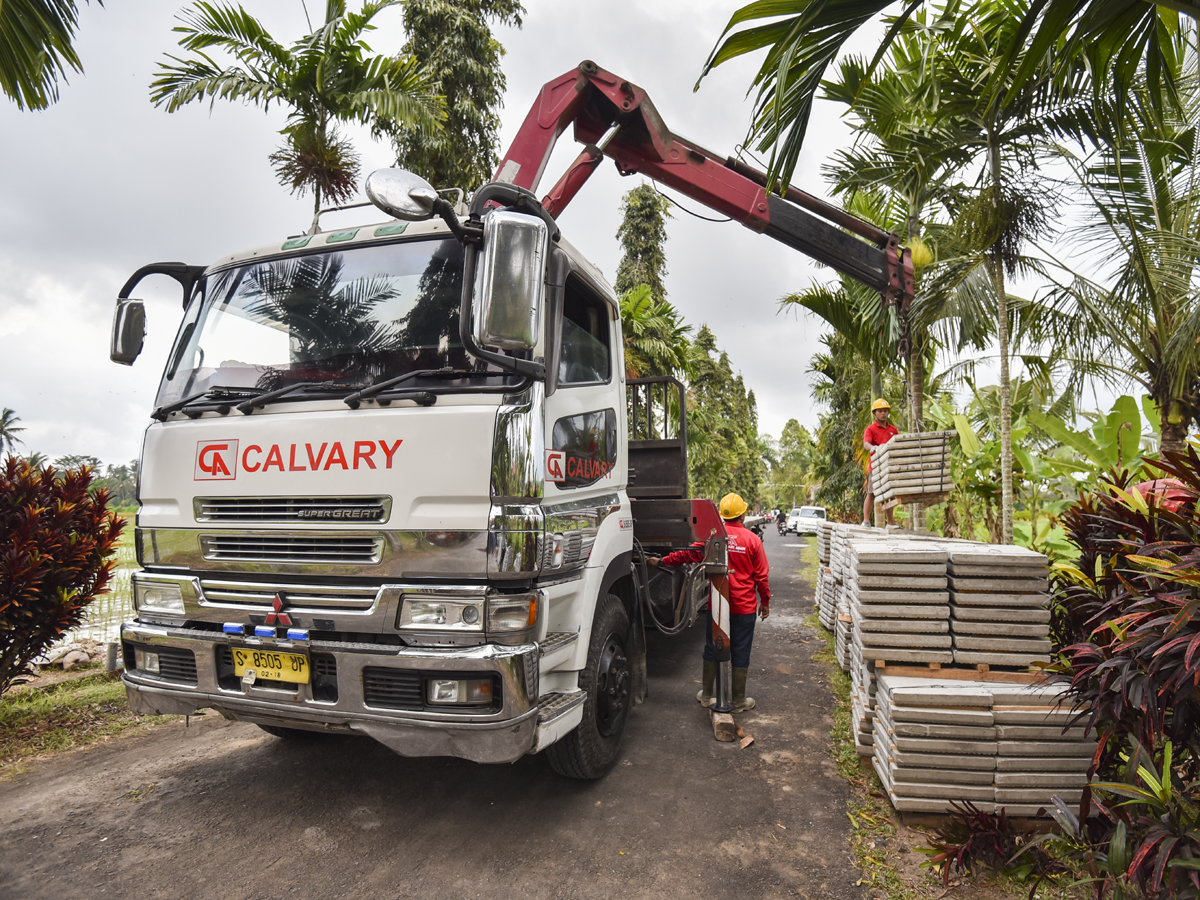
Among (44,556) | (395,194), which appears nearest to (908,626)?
(395,194)

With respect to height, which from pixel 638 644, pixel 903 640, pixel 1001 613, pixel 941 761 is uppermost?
pixel 1001 613

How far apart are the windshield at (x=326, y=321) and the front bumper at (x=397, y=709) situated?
51.2 inches

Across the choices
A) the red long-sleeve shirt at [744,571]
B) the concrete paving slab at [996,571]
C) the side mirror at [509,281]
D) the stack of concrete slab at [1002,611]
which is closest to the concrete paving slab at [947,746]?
the stack of concrete slab at [1002,611]

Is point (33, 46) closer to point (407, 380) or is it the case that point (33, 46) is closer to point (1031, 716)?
point (407, 380)

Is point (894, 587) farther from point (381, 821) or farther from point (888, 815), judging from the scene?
point (381, 821)

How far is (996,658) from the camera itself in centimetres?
363

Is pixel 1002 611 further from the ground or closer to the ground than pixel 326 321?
closer to the ground

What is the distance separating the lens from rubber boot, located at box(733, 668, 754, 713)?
17.2 feet

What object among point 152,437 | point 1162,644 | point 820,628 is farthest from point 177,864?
point 820,628

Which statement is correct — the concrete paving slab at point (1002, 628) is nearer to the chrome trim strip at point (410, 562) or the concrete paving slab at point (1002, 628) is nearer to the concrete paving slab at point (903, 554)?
the concrete paving slab at point (903, 554)

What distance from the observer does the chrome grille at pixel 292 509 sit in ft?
10.1

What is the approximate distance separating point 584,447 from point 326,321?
1.56 metres

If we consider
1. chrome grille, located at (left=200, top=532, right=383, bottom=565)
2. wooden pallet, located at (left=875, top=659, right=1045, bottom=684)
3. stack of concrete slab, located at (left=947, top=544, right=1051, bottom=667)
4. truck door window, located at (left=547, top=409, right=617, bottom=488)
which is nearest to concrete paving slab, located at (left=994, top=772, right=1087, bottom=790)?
wooden pallet, located at (left=875, top=659, right=1045, bottom=684)

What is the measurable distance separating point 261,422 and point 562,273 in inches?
65.3
